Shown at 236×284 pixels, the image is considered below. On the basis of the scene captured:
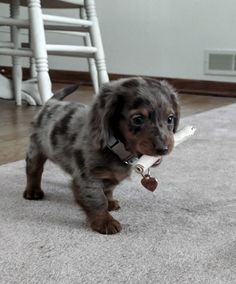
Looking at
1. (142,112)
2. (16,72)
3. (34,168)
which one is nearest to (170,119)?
(142,112)

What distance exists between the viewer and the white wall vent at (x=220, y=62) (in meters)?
3.29

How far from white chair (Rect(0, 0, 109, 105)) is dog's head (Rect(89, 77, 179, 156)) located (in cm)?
114

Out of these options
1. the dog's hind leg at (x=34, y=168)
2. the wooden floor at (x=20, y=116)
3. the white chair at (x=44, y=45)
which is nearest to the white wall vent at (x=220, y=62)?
the wooden floor at (x=20, y=116)

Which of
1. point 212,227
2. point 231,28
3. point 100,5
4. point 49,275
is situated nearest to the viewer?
point 49,275

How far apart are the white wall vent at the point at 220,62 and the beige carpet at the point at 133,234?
6.55ft

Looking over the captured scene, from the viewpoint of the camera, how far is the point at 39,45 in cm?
207

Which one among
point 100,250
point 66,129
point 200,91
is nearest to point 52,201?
point 66,129

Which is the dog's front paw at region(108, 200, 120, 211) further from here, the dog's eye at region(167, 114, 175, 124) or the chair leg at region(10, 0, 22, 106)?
the chair leg at region(10, 0, 22, 106)

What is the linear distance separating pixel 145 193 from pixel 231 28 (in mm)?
2345

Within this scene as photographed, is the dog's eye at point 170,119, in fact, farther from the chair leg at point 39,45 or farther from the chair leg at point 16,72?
the chair leg at point 16,72

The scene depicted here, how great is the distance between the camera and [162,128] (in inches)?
36.8

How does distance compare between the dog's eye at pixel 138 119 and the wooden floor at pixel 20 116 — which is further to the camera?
the wooden floor at pixel 20 116

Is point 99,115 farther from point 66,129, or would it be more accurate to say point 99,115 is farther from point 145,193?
point 145,193

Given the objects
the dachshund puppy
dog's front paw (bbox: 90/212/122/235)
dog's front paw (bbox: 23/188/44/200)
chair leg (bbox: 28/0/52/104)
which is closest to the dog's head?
the dachshund puppy
